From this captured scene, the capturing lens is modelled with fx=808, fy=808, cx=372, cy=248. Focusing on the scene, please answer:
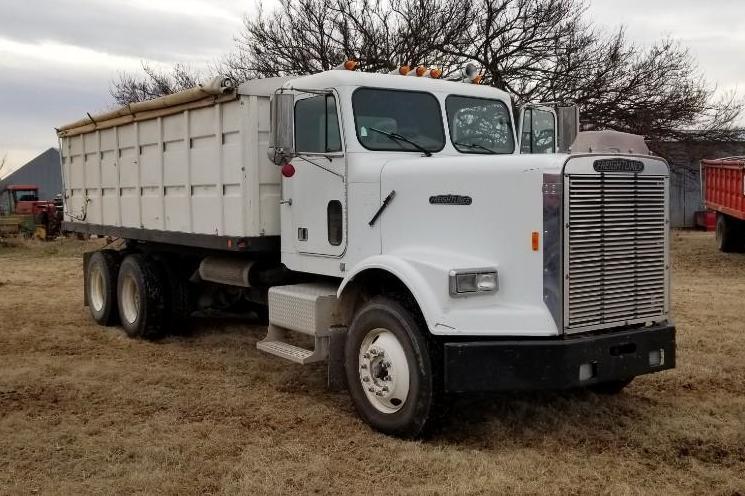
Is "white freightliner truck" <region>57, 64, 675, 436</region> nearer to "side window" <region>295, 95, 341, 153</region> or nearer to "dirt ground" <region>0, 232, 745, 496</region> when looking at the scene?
"side window" <region>295, 95, 341, 153</region>

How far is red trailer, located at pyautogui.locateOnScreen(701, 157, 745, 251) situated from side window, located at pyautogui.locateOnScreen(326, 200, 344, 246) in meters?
12.7

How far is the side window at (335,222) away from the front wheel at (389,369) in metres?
0.79

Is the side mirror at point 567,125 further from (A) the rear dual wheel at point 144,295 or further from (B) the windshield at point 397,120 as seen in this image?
(A) the rear dual wheel at point 144,295

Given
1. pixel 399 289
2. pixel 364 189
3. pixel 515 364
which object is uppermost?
pixel 364 189

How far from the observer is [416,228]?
17.7ft

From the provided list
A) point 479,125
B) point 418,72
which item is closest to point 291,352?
point 479,125

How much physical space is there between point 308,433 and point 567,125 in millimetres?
3434

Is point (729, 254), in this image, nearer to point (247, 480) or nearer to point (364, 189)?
point (364, 189)

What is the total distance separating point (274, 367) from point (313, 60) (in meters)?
14.0

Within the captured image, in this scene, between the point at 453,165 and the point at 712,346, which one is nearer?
the point at 453,165

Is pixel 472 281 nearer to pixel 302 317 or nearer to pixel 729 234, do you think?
pixel 302 317

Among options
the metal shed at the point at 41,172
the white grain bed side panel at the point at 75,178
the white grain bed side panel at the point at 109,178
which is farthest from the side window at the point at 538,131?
the metal shed at the point at 41,172

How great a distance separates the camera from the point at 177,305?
8.72 meters

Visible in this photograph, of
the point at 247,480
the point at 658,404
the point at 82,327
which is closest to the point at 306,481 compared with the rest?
the point at 247,480
